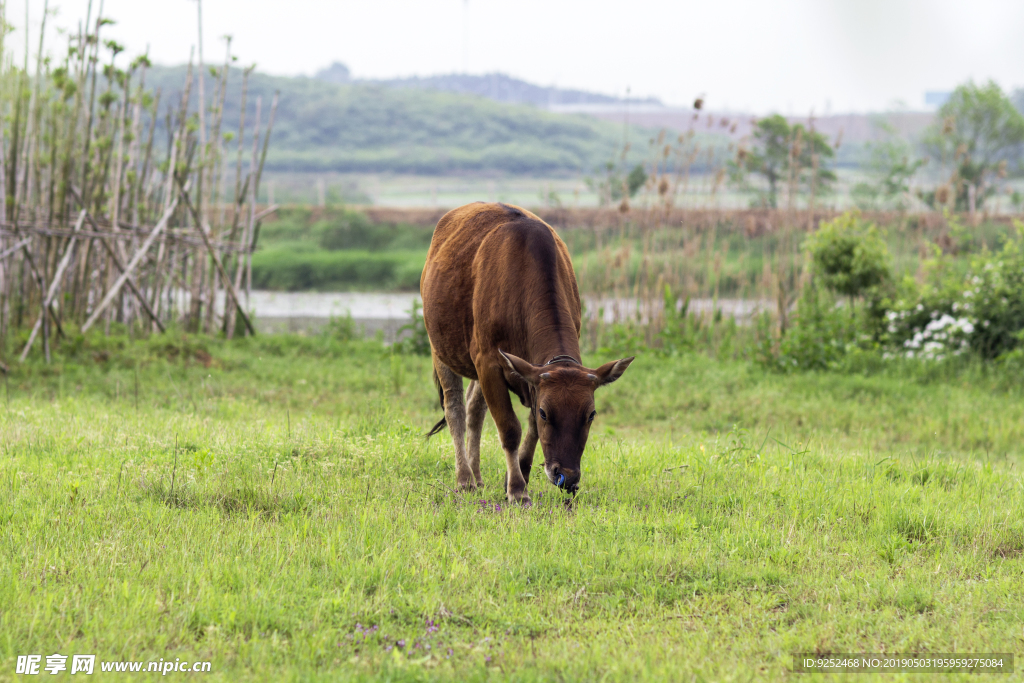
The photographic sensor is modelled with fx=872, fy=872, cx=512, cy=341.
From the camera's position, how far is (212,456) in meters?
5.00

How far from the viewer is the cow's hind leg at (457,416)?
5.21 m

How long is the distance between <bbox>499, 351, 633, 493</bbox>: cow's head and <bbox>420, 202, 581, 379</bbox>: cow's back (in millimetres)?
394

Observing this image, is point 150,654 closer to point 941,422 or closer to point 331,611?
point 331,611

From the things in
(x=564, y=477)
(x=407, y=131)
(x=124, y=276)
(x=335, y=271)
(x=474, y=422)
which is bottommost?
(x=335, y=271)

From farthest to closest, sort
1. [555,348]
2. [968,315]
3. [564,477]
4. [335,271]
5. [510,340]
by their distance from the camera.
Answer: [335,271] < [968,315] < [510,340] < [555,348] < [564,477]

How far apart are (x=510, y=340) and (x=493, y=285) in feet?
1.09

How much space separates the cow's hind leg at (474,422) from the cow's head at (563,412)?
112 centimetres

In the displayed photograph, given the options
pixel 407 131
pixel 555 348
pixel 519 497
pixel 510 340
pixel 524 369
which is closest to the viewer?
pixel 524 369

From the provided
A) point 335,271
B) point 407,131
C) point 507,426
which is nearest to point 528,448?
point 507,426

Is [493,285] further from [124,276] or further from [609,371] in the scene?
[124,276]

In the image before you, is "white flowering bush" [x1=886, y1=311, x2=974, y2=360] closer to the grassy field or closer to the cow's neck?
the grassy field

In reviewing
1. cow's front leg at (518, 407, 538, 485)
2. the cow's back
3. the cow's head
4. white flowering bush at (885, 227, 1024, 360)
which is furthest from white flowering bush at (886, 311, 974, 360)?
the cow's head

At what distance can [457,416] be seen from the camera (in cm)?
564

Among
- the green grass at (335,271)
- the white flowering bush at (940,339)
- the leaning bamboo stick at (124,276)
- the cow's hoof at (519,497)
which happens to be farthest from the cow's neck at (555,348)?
the green grass at (335,271)
